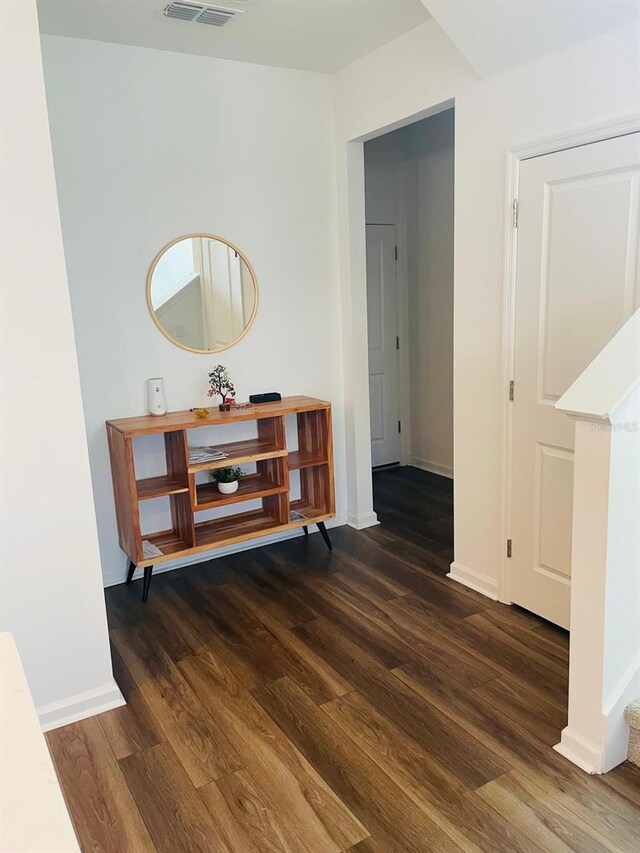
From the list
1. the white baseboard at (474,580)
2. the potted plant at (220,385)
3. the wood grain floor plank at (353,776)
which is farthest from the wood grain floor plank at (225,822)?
the potted plant at (220,385)

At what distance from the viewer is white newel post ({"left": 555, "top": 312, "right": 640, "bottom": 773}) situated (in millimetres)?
1875

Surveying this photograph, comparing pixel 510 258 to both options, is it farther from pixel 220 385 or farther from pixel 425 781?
pixel 425 781

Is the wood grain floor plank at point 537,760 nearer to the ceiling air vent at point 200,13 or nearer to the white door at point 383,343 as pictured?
the ceiling air vent at point 200,13

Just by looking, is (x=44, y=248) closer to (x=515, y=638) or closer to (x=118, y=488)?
(x=118, y=488)

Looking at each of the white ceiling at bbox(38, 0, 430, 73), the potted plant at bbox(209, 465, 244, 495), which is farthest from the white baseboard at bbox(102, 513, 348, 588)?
the white ceiling at bbox(38, 0, 430, 73)

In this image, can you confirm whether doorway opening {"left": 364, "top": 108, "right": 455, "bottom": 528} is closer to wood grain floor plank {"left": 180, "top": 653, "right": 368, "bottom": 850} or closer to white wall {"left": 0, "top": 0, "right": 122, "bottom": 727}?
wood grain floor plank {"left": 180, "top": 653, "right": 368, "bottom": 850}

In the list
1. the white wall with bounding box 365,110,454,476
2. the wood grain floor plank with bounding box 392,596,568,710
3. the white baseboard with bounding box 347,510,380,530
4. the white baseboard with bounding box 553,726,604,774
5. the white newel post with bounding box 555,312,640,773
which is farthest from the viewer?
the white wall with bounding box 365,110,454,476

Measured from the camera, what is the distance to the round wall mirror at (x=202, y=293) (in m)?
3.49

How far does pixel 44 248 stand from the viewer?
7.04 ft

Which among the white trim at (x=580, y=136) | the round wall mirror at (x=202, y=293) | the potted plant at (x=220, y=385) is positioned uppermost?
the white trim at (x=580, y=136)

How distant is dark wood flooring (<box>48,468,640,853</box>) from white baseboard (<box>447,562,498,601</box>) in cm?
6

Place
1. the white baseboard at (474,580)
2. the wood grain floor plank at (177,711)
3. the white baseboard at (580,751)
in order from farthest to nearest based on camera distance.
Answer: the white baseboard at (474,580) < the wood grain floor plank at (177,711) < the white baseboard at (580,751)

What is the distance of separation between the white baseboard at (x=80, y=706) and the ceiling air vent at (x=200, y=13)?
2.81 m

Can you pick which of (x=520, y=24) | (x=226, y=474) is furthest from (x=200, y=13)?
(x=226, y=474)
